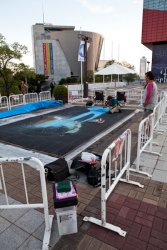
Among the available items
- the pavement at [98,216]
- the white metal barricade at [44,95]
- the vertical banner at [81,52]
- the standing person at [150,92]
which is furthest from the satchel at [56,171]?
the vertical banner at [81,52]

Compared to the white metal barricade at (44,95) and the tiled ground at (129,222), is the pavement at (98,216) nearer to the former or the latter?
the tiled ground at (129,222)

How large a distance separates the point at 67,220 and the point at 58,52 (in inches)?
2067

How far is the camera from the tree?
54.0ft

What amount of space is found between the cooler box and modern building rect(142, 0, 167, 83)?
4927 centimetres

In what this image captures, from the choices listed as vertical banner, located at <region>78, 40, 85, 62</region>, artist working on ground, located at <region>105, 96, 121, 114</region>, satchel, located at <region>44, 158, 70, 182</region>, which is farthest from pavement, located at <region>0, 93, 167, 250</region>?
vertical banner, located at <region>78, 40, 85, 62</region>

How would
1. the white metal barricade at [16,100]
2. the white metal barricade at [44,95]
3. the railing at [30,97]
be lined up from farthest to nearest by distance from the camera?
the white metal barricade at [44,95] → the railing at [30,97] → the white metal barricade at [16,100]

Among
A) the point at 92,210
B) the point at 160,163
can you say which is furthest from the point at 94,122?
the point at 92,210

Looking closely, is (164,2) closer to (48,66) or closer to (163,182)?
(48,66)

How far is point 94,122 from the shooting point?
7906 millimetres

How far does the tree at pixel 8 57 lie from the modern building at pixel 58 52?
2679cm

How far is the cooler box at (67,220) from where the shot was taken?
2.18m

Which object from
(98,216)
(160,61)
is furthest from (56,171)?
(160,61)

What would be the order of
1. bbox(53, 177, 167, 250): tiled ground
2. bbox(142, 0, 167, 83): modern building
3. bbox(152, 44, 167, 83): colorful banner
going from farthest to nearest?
bbox(152, 44, 167, 83): colorful banner < bbox(142, 0, 167, 83): modern building < bbox(53, 177, 167, 250): tiled ground

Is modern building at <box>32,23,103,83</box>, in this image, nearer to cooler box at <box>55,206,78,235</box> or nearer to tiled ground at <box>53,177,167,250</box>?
tiled ground at <box>53,177,167,250</box>
